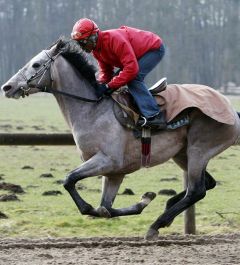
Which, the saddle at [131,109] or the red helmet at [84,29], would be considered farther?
the saddle at [131,109]

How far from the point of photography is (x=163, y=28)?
4033 inches

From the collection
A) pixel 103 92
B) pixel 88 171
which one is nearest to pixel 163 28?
pixel 103 92

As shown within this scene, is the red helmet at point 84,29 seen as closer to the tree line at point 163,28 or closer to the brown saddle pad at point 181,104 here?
the brown saddle pad at point 181,104

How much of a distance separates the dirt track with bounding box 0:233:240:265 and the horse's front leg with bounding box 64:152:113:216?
0.35m

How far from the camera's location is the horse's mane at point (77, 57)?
8.73m

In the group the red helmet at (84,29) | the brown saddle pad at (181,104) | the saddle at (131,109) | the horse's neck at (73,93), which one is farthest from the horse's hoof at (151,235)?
the red helmet at (84,29)

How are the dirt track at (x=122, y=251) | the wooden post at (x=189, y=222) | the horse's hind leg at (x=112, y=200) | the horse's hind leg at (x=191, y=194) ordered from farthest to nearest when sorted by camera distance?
the wooden post at (x=189, y=222), the horse's hind leg at (x=191, y=194), the horse's hind leg at (x=112, y=200), the dirt track at (x=122, y=251)

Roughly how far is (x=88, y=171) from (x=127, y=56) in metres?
1.12

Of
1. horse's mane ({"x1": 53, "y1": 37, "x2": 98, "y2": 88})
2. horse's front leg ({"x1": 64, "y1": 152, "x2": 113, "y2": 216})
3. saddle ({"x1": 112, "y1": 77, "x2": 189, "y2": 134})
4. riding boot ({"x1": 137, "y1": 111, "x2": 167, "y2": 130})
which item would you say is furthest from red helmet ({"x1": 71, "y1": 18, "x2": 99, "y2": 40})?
horse's front leg ({"x1": 64, "y1": 152, "x2": 113, "y2": 216})

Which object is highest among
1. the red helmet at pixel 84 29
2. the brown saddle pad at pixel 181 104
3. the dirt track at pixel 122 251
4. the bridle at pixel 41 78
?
the red helmet at pixel 84 29

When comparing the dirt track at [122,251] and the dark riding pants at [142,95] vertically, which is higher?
the dark riding pants at [142,95]

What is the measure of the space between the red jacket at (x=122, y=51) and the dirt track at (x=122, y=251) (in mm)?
1504

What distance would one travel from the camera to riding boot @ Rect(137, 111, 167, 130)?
866 cm

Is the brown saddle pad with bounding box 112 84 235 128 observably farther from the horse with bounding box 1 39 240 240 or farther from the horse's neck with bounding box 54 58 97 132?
the horse's neck with bounding box 54 58 97 132
